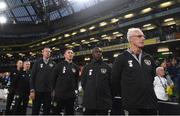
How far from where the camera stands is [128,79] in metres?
4.08

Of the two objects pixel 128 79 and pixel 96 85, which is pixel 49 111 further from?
pixel 128 79

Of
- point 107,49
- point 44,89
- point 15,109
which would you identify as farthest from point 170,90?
point 107,49

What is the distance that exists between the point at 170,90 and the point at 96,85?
9.97ft

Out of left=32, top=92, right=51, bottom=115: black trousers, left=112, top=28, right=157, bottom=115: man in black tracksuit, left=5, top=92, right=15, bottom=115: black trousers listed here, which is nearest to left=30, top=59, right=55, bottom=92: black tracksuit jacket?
left=32, top=92, right=51, bottom=115: black trousers

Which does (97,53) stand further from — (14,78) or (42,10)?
(42,10)

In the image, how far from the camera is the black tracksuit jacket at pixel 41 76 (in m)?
7.52

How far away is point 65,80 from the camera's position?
22.1 feet

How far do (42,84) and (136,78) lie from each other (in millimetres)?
3996

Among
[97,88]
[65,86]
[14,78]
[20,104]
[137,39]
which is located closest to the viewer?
[137,39]

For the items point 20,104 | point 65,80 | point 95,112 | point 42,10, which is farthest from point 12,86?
point 42,10

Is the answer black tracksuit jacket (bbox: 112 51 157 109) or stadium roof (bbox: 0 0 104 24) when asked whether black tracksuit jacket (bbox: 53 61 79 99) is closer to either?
black tracksuit jacket (bbox: 112 51 157 109)

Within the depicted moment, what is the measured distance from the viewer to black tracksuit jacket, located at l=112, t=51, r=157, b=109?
12.9ft

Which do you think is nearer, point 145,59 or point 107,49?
point 145,59

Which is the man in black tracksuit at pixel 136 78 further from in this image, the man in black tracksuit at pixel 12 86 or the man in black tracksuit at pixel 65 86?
the man in black tracksuit at pixel 12 86
